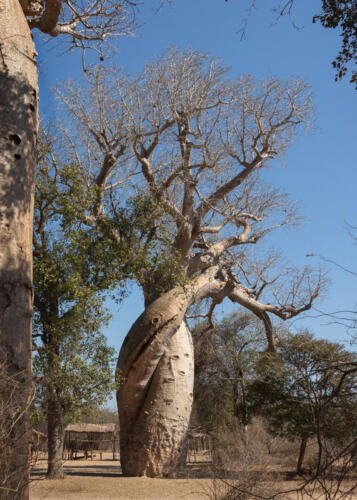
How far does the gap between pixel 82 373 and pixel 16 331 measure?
561 centimetres

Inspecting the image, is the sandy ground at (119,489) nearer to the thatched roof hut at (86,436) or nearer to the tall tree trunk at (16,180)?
the tall tree trunk at (16,180)

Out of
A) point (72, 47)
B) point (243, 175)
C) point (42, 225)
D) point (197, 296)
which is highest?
point (243, 175)

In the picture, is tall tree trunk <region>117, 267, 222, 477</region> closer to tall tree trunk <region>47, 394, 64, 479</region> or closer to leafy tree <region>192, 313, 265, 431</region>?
tall tree trunk <region>47, 394, 64, 479</region>

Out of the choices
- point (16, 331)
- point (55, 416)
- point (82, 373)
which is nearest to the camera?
point (16, 331)

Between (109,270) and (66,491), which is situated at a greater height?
(109,270)

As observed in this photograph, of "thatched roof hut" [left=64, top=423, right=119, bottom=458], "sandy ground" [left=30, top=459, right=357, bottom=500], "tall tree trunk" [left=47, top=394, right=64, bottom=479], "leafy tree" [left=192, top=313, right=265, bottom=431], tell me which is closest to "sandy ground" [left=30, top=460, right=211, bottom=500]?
"sandy ground" [left=30, top=459, right=357, bottom=500]

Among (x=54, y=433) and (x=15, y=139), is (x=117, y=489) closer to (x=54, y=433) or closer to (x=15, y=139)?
(x=54, y=433)

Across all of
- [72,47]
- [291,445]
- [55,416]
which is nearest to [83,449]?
[291,445]

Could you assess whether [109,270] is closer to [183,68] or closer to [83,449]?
[183,68]

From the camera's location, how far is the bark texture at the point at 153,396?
9234 mm

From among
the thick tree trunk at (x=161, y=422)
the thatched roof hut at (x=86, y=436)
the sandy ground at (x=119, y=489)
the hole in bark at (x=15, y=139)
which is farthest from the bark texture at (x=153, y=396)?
the thatched roof hut at (x=86, y=436)

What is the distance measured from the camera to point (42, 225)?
942cm

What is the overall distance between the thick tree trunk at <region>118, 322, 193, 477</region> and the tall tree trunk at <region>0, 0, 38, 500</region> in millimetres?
6376

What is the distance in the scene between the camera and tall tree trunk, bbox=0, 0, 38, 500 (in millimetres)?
3270
